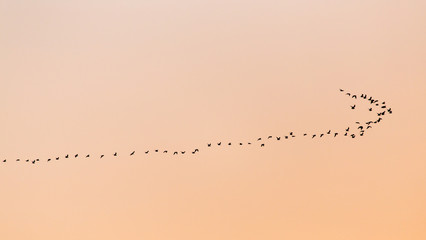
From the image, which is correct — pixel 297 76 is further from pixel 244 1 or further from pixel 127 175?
pixel 127 175

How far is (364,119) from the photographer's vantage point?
4.37 m

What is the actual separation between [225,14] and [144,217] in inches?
77.5

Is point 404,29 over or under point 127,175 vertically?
over

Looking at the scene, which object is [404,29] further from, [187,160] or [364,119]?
[187,160]

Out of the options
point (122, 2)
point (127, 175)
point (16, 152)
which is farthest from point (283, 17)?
point (16, 152)

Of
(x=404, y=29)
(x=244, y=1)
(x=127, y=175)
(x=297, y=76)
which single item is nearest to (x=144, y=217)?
(x=127, y=175)

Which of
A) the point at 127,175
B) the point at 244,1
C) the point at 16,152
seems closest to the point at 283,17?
the point at 244,1

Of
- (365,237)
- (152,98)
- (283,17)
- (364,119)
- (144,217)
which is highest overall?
(283,17)

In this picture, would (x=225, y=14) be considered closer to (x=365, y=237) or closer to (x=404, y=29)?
(x=404, y=29)

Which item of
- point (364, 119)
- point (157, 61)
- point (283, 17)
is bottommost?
point (364, 119)

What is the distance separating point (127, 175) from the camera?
14.2ft

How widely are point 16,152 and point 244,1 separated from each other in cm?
246

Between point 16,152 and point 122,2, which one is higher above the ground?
point 122,2

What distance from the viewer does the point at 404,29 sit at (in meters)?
4.39
